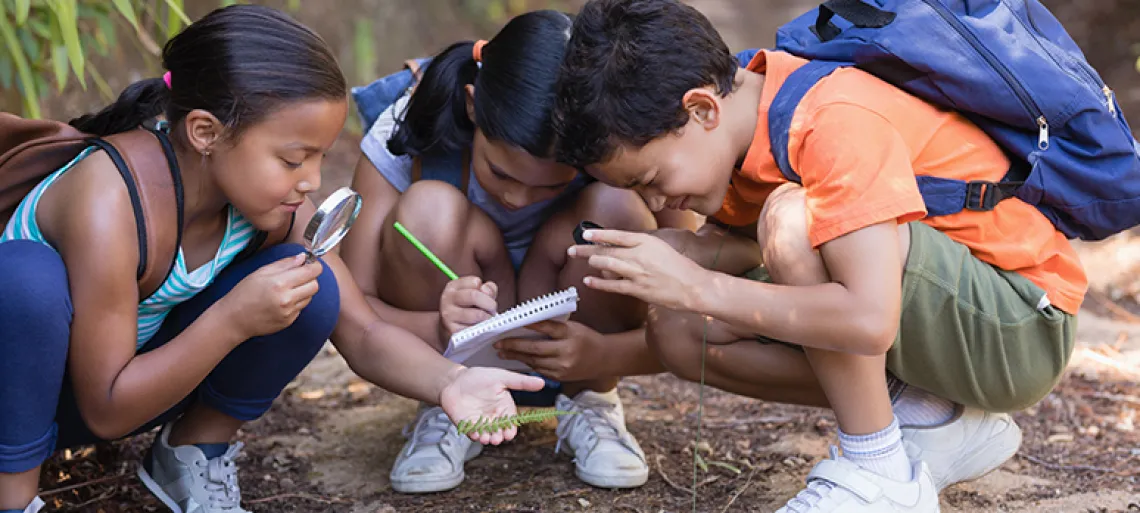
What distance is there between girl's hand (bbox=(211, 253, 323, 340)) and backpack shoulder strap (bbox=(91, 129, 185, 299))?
127mm

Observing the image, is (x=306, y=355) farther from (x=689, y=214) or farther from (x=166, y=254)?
(x=689, y=214)

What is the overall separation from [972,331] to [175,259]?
1379 millimetres

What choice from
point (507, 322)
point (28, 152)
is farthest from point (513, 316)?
point (28, 152)

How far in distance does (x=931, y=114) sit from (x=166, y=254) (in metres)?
1.32

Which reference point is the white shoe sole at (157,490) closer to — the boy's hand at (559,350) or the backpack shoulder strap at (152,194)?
the backpack shoulder strap at (152,194)

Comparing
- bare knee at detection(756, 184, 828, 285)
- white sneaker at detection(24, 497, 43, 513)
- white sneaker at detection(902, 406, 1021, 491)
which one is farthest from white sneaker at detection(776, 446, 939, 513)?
white sneaker at detection(24, 497, 43, 513)

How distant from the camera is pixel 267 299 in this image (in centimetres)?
170

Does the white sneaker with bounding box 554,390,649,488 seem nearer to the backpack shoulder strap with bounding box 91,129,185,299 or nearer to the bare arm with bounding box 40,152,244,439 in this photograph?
the bare arm with bounding box 40,152,244,439

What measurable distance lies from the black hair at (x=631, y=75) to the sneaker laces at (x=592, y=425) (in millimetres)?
623

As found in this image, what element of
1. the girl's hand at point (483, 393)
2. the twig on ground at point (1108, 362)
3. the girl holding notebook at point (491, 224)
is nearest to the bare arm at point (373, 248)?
Answer: the girl holding notebook at point (491, 224)

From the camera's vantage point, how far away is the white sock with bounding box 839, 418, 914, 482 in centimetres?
183

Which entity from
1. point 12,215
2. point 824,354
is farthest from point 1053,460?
point 12,215

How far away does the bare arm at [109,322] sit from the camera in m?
1.60

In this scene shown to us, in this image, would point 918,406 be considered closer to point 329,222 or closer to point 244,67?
point 329,222
